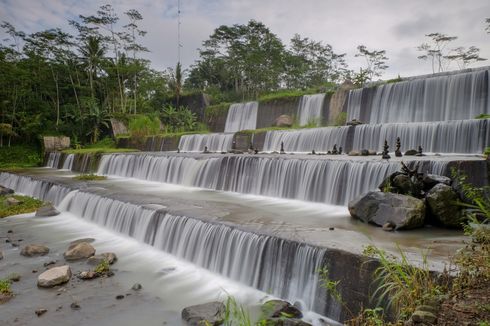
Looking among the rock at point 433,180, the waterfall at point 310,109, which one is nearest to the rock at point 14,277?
the rock at point 433,180

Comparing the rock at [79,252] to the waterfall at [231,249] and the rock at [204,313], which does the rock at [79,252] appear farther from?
the rock at [204,313]

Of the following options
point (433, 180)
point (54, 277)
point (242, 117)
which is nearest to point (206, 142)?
point (242, 117)

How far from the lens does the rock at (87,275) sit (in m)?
6.59

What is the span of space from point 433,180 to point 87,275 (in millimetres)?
7117

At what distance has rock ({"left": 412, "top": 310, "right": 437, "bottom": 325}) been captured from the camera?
2883 mm

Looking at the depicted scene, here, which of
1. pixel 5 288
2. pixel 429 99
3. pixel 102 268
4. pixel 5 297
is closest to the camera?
pixel 5 297

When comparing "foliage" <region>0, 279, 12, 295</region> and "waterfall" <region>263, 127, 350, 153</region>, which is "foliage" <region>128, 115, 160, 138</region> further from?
"foliage" <region>0, 279, 12, 295</region>

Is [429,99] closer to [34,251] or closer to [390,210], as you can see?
[390,210]

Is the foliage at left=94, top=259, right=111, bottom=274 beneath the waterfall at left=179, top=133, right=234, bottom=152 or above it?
beneath

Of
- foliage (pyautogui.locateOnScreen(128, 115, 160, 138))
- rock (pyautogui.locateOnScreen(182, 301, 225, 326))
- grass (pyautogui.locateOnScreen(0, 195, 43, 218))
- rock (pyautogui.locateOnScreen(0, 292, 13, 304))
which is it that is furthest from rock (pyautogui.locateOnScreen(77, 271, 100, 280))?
foliage (pyautogui.locateOnScreen(128, 115, 160, 138))

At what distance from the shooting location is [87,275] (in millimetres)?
6613

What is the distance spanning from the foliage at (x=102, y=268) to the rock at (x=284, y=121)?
58.6ft

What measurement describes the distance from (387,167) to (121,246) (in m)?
6.77

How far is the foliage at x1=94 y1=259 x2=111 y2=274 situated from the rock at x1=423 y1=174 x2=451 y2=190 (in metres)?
6.76
